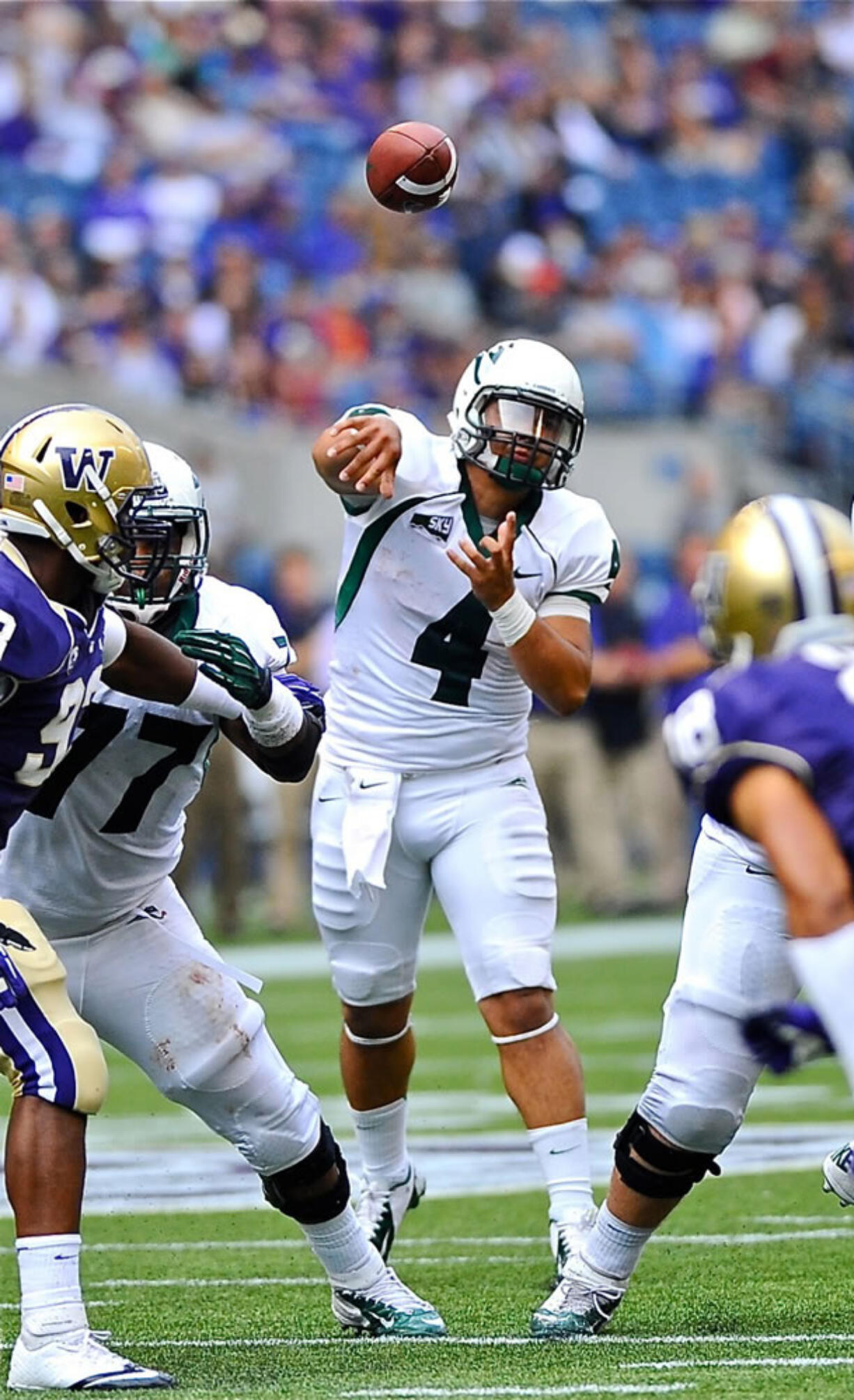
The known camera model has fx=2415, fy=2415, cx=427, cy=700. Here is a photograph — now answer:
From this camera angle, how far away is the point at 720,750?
3275 millimetres

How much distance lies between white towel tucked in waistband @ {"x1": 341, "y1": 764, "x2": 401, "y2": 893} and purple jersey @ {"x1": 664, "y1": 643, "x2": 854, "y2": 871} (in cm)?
170

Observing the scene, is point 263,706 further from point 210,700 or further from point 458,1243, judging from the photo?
point 458,1243

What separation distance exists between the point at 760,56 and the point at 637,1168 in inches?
628

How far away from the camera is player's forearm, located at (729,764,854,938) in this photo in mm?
3121

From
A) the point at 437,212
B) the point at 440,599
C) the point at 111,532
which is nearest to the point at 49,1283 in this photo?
the point at 111,532

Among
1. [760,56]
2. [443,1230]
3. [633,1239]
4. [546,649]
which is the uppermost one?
[760,56]

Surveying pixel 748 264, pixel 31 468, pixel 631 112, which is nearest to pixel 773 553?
pixel 31 468

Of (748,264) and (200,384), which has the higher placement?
(748,264)

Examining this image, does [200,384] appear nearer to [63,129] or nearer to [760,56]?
[63,129]

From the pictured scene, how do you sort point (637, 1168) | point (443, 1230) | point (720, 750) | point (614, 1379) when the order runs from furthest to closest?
1. point (443, 1230)
2. point (637, 1168)
3. point (614, 1379)
4. point (720, 750)

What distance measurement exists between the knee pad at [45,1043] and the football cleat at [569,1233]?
3.90 ft

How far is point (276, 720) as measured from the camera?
4.33m

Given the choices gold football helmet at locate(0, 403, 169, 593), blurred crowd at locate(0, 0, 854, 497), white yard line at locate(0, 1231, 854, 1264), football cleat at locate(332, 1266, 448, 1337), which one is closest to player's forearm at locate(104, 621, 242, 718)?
gold football helmet at locate(0, 403, 169, 593)

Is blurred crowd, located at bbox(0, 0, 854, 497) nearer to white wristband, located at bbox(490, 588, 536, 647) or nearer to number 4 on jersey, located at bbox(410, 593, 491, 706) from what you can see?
number 4 on jersey, located at bbox(410, 593, 491, 706)
